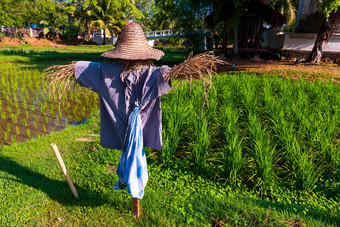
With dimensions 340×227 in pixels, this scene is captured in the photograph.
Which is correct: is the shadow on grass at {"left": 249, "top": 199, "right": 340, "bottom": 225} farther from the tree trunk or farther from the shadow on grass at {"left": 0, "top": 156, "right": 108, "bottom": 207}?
the tree trunk

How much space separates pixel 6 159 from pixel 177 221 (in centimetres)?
228

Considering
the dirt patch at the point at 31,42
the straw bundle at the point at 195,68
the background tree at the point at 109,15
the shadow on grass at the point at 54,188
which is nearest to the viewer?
the straw bundle at the point at 195,68

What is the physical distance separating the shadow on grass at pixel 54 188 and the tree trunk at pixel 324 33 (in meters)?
9.01

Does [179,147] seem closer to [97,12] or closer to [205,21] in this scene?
[205,21]

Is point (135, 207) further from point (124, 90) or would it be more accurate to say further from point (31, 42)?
point (31, 42)

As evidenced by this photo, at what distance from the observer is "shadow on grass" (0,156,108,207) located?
2.23 m

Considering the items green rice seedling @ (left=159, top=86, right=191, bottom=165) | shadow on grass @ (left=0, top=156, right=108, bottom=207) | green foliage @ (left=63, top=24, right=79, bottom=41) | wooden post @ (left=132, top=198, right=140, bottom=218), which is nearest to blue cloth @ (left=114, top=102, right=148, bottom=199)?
wooden post @ (left=132, top=198, right=140, bottom=218)

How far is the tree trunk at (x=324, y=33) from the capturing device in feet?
25.7

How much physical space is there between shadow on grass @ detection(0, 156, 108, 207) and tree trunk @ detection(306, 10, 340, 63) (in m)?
9.01

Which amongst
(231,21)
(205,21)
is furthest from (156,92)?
(205,21)

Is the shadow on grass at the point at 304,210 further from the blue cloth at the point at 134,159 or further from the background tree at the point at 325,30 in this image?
the background tree at the point at 325,30

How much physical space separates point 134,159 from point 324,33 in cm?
900

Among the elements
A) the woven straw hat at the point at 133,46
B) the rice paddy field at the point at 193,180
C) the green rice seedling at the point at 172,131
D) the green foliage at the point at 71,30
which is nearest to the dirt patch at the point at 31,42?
the green foliage at the point at 71,30

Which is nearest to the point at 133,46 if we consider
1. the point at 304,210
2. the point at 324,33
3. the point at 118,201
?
the point at 118,201
